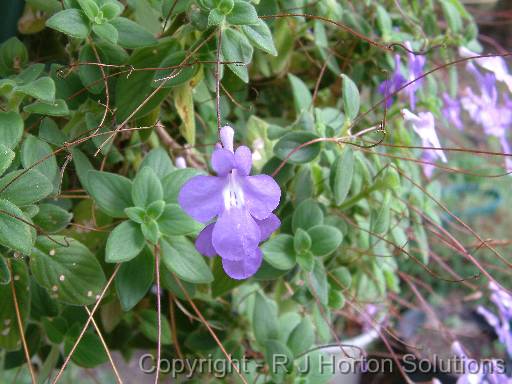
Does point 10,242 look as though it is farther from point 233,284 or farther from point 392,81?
point 392,81

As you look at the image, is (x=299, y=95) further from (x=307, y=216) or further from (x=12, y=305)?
(x=12, y=305)

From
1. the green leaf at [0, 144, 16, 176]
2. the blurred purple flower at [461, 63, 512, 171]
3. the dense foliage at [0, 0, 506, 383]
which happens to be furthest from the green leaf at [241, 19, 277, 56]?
the blurred purple flower at [461, 63, 512, 171]

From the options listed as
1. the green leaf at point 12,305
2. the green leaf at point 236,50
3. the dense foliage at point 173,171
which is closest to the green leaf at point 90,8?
the dense foliage at point 173,171

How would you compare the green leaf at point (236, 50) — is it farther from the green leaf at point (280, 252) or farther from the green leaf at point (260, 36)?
the green leaf at point (280, 252)

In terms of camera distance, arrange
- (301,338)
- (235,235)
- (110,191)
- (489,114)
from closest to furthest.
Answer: (235,235)
(110,191)
(301,338)
(489,114)

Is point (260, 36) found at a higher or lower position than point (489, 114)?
higher

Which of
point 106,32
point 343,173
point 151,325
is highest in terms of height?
point 106,32

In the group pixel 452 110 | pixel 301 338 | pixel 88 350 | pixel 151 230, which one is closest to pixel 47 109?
pixel 151 230
